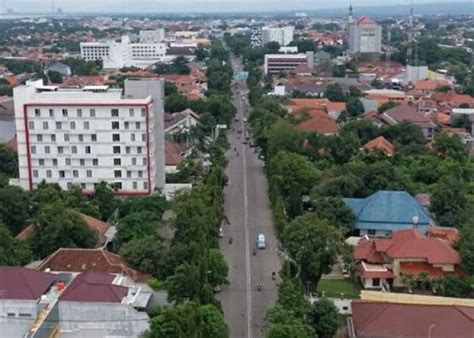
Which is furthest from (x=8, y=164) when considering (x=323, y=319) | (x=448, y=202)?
(x=323, y=319)

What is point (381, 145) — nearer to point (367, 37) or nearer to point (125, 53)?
point (125, 53)

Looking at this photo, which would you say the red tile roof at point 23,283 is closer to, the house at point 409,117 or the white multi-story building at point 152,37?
the house at point 409,117

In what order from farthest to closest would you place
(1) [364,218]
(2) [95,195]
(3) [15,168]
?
(3) [15,168]
(2) [95,195]
(1) [364,218]

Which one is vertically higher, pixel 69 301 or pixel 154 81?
pixel 154 81

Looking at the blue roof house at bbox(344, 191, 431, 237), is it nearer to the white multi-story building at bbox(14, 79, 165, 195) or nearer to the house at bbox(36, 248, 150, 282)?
the house at bbox(36, 248, 150, 282)

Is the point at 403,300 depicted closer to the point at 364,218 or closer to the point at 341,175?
the point at 364,218

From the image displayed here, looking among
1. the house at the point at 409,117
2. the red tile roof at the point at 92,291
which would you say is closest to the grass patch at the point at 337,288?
the red tile roof at the point at 92,291

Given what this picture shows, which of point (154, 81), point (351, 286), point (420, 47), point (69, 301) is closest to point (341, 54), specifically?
point (420, 47)

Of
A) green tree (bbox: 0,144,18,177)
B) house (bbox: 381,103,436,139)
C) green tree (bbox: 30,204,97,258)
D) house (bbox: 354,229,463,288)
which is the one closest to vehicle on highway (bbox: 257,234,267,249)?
house (bbox: 354,229,463,288)

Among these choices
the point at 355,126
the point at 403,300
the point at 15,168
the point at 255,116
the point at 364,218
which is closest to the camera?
the point at 403,300

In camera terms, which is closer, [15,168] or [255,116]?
[15,168]
